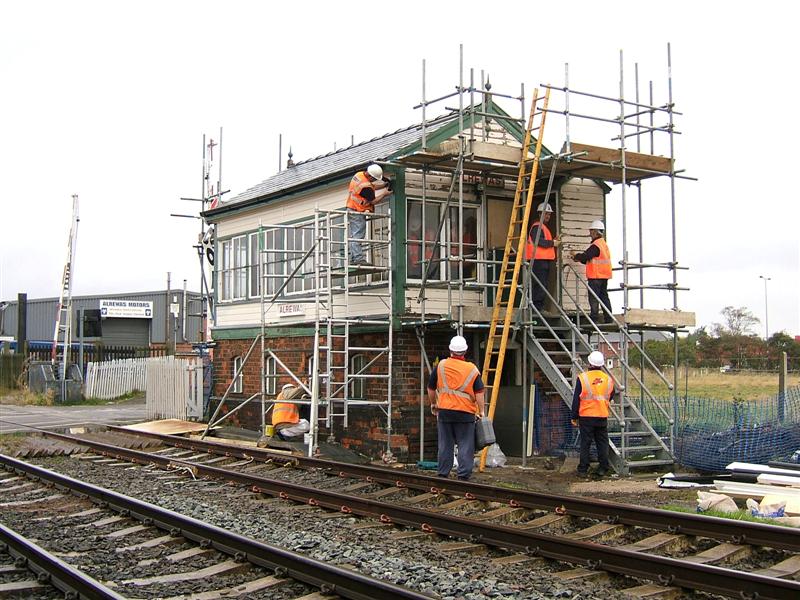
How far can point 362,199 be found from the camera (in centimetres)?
1519

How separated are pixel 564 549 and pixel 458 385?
4.15 metres

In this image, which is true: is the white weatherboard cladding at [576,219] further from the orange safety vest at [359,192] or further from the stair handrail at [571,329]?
the orange safety vest at [359,192]

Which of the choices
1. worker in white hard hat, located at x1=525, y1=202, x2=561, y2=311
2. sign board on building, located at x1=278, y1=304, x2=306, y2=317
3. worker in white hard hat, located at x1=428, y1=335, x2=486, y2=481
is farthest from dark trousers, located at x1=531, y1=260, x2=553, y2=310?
sign board on building, located at x1=278, y1=304, x2=306, y2=317

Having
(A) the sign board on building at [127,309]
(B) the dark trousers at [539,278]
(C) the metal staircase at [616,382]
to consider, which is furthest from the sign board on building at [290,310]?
(A) the sign board on building at [127,309]

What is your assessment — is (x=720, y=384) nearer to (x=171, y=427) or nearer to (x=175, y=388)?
(x=175, y=388)

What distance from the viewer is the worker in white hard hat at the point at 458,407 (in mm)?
11789

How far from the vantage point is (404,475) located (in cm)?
1207

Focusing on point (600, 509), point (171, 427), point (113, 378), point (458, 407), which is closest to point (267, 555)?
point (600, 509)

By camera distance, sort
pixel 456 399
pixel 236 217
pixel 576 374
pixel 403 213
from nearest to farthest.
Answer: pixel 456 399 → pixel 576 374 → pixel 403 213 → pixel 236 217

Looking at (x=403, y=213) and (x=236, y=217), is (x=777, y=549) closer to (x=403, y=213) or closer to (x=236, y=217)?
(x=403, y=213)

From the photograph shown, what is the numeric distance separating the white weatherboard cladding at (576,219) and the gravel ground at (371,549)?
598 cm

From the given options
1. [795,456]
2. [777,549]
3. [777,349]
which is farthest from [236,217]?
[777,349]

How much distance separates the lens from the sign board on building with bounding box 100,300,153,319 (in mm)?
50522

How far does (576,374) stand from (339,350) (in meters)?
4.20
